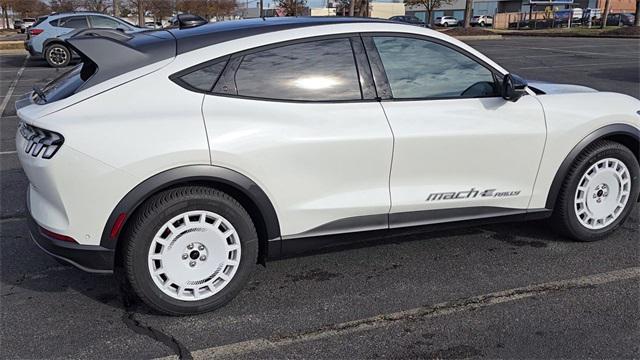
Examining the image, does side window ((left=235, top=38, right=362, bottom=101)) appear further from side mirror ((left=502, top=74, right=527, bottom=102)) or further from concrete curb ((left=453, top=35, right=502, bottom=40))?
concrete curb ((left=453, top=35, right=502, bottom=40))

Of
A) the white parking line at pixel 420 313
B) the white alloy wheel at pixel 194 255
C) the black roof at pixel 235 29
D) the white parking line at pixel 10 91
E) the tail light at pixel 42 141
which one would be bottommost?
the white parking line at pixel 10 91

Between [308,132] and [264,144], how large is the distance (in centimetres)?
27

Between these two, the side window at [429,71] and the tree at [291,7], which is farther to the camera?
the tree at [291,7]

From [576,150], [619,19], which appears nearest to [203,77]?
[576,150]

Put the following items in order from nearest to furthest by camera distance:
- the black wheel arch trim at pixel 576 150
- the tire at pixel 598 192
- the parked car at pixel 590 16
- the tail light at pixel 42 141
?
the tail light at pixel 42 141, the black wheel arch trim at pixel 576 150, the tire at pixel 598 192, the parked car at pixel 590 16

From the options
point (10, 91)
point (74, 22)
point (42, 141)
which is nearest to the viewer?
point (42, 141)

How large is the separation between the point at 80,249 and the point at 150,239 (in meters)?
0.36

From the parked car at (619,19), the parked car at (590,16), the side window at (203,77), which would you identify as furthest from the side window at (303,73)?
the parked car at (619,19)

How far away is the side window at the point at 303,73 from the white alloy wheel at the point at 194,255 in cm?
77

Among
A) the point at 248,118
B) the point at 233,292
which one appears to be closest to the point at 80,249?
the point at 233,292

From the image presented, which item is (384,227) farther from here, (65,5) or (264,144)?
(65,5)

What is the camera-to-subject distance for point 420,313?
10.3 ft

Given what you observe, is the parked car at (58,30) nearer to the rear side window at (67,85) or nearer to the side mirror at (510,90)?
the rear side window at (67,85)

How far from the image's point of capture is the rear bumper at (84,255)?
9.43ft
